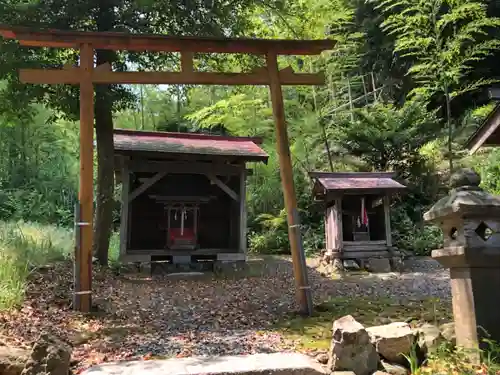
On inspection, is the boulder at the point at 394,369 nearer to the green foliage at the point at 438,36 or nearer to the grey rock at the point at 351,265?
the grey rock at the point at 351,265

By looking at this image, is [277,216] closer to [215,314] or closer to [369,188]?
[369,188]

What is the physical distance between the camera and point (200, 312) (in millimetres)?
6305

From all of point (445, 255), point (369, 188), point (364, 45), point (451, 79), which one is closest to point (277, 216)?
point (369, 188)

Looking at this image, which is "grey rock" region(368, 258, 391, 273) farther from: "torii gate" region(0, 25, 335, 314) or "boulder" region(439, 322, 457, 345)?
"boulder" region(439, 322, 457, 345)

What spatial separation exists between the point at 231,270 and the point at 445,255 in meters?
7.16

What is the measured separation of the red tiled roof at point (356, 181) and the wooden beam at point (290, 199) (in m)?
4.83

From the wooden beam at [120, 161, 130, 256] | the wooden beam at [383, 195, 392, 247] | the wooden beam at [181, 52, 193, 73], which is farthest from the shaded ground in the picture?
the wooden beam at [181, 52, 193, 73]

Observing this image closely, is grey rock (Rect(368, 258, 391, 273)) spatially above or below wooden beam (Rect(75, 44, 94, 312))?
below

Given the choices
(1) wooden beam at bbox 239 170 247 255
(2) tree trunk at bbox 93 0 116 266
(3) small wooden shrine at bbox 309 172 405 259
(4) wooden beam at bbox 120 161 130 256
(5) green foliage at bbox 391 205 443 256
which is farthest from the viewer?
(5) green foliage at bbox 391 205 443 256

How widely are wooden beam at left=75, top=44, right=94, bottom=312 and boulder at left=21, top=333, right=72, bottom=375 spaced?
243 cm

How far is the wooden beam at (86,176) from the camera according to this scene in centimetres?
571

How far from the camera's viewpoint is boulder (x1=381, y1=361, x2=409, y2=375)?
351 centimetres

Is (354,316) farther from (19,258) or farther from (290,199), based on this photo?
(19,258)

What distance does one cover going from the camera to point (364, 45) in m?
18.8
